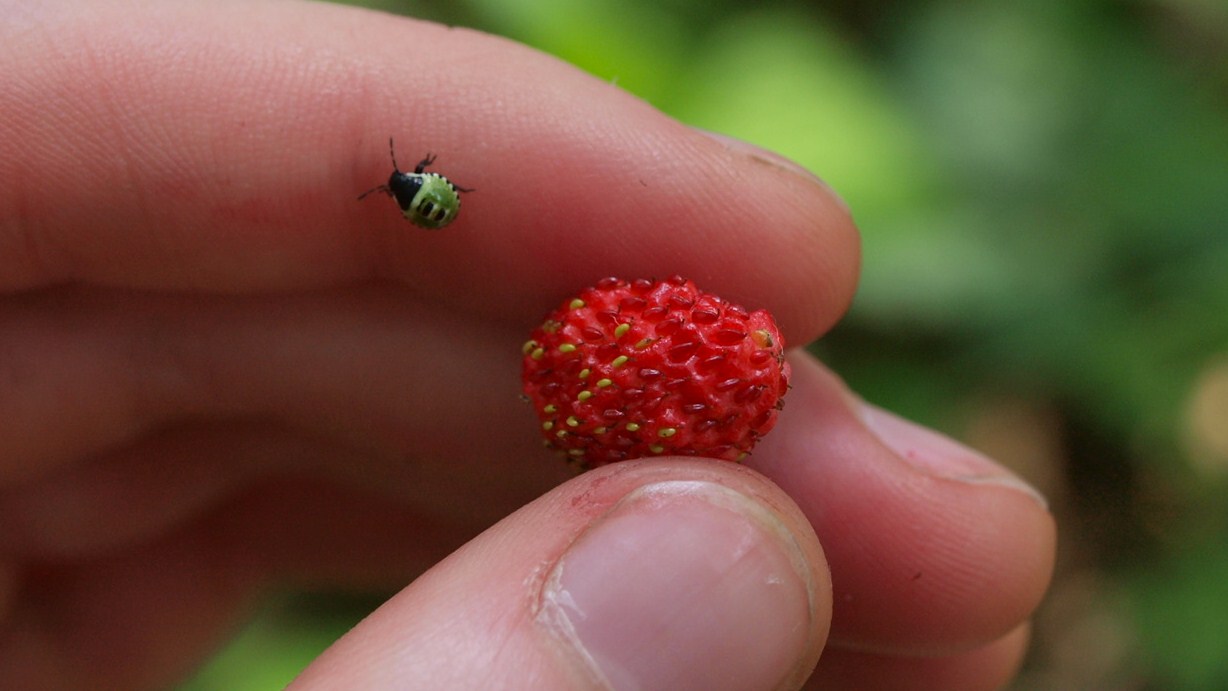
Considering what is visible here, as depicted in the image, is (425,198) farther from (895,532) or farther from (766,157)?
(895,532)

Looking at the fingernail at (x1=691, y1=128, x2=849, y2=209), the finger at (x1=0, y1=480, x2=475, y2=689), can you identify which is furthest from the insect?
the finger at (x1=0, y1=480, x2=475, y2=689)

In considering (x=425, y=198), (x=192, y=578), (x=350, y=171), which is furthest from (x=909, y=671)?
(x=192, y=578)

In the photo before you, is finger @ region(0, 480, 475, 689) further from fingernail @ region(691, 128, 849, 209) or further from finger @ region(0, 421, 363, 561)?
fingernail @ region(691, 128, 849, 209)

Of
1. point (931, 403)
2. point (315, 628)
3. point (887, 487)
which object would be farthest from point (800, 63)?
point (315, 628)

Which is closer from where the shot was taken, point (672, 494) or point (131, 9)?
point (672, 494)

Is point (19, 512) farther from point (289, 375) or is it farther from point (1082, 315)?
point (1082, 315)

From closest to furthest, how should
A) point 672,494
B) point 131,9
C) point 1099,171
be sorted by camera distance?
point 672,494 → point 131,9 → point 1099,171
